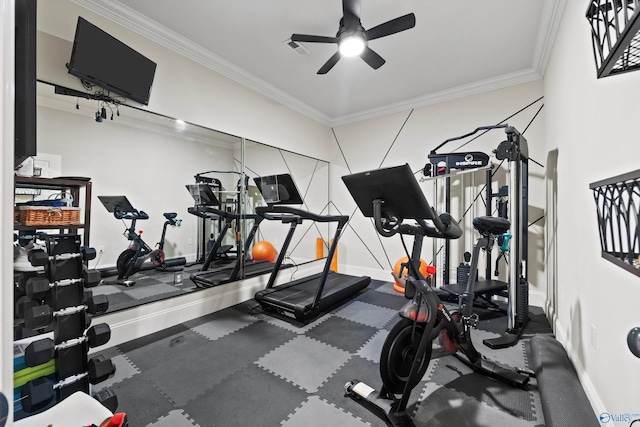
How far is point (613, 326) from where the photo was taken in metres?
1.37

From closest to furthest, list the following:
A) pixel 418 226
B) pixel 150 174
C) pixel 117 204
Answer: pixel 418 226
pixel 117 204
pixel 150 174

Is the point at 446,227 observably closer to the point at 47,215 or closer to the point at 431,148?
the point at 47,215

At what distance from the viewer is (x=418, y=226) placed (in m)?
1.76

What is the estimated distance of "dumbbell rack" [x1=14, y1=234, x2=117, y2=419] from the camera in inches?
49.6

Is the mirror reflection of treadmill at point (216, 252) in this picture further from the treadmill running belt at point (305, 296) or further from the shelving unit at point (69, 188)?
the shelving unit at point (69, 188)

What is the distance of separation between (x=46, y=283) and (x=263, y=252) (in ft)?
9.32

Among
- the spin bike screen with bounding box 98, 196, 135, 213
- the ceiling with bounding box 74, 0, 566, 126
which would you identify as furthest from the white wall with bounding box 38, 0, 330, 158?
the spin bike screen with bounding box 98, 196, 135, 213

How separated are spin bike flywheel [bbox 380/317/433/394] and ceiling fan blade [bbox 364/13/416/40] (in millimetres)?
2245

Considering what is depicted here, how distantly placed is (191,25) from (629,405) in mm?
4047

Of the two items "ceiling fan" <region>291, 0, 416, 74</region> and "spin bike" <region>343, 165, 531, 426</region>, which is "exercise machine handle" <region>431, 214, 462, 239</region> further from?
"ceiling fan" <region>291, 0, 416, 74</region>

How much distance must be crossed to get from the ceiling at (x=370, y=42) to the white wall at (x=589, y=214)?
0.45m

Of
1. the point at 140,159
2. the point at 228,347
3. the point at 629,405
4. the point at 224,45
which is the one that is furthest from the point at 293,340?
the point at 224,45

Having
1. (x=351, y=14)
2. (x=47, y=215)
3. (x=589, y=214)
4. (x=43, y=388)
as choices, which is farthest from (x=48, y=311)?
(x=589, y=214)

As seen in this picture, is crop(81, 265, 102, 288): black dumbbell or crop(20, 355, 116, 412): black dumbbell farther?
crop(81, 265, 102, 288): black dumbbell
